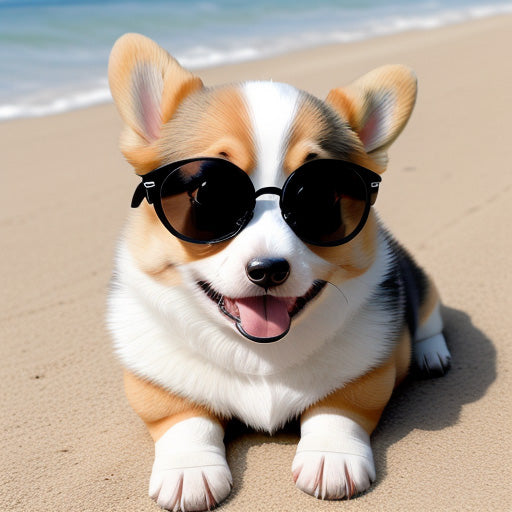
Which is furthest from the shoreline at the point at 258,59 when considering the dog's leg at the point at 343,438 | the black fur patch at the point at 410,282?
the dog's leg at the point at 343,438

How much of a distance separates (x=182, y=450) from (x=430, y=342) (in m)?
1.07

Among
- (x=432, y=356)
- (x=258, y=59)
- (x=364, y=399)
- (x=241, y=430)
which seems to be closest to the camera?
(x=364, y=399)

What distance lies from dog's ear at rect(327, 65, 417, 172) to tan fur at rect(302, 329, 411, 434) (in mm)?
615


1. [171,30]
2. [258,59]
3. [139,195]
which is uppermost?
[139,195]

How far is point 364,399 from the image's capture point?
2203mm

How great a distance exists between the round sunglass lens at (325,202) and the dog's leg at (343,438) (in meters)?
0.46

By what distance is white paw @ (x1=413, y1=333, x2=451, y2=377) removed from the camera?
2.63 metres

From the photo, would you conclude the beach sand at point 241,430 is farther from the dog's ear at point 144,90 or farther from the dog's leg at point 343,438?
the dog's ear at point 144,90

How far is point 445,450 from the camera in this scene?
2.21 m

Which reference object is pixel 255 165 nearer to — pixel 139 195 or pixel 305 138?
pixel 305 138

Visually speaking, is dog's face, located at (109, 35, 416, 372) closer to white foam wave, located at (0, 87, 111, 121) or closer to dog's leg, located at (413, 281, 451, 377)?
dog's leg, located at (413, 281, 451, 377)

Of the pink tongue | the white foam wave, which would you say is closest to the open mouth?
the pink tongue

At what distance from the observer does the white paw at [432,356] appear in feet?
8.62

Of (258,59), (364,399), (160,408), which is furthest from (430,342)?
(258,59)
